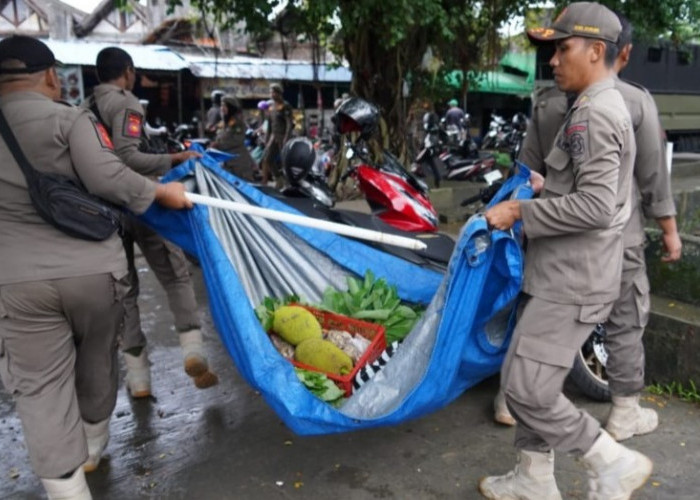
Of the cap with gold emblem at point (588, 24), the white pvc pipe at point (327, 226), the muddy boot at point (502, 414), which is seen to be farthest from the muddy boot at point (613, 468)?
the cap with gold emblem at point (588, 24)

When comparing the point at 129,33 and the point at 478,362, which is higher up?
the point at 129,33

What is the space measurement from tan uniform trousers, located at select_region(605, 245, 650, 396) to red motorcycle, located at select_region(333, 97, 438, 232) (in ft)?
6.02

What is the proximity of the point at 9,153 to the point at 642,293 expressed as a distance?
240 cm

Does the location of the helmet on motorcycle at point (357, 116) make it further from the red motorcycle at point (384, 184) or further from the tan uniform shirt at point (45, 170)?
the tan uniform shirt at point (45, 170)

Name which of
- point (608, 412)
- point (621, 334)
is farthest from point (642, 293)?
point (608, 412)

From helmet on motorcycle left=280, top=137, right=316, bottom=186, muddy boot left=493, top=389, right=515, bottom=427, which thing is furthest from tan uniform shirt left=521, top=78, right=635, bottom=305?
helmet on motorcycle left=280, top=137, right=316, bottom=186

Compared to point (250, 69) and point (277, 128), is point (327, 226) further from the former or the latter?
point (250, 69)

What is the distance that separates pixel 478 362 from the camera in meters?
2.40

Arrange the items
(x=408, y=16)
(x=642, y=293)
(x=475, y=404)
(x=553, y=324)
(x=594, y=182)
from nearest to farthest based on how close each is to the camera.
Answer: (x=594, y=182) < (x=553, y=324) < (x=642, y=293) < (x=475, y=404) < (x=408, y=16)

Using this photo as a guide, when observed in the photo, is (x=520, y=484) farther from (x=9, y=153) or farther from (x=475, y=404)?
(x=9, y=153)

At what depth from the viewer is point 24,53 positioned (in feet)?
6.88

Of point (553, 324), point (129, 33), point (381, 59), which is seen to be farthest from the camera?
point (129, 33)

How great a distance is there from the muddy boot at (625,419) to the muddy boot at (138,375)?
222 centimetres

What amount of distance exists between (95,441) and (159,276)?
95 cm
